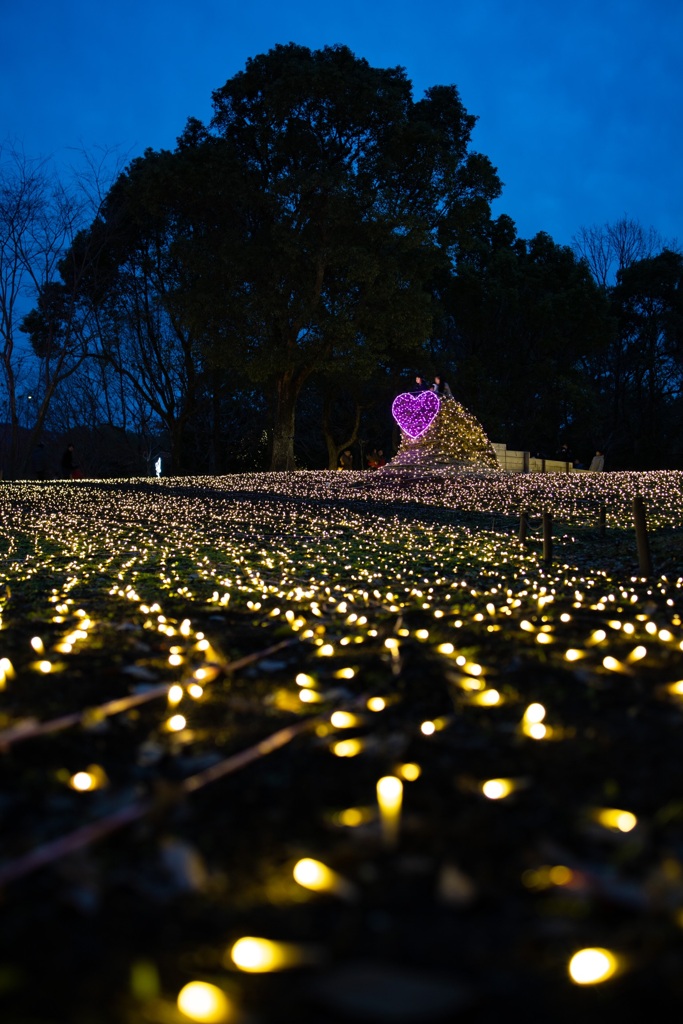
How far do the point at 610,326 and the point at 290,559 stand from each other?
2950 cm

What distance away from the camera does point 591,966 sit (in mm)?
1468

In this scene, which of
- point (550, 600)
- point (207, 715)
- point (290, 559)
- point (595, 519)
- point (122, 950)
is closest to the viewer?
point (122, 950)

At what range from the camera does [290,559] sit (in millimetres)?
7688

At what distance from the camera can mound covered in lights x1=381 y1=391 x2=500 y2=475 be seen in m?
22.5

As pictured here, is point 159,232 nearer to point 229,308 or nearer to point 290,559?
point 229,308

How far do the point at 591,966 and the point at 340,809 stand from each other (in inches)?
32.3

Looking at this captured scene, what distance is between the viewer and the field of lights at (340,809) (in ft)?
4.75

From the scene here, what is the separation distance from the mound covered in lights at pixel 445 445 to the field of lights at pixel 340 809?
56.8 feet

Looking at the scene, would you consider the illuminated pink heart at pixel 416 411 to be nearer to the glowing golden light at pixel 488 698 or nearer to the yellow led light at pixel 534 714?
the glowing golden light at pixel 488 698

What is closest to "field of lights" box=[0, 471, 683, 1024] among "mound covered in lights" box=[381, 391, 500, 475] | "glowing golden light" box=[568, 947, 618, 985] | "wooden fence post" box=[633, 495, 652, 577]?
"glowing golden light" box=[568, 947, 618, 985]

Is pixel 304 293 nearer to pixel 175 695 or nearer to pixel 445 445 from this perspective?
pixel 445 445

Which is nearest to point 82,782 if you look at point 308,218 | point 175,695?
point 175,695

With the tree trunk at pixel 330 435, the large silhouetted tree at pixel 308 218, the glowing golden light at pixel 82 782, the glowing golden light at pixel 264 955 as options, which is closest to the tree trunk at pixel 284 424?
the large silhouetted tree at pixel 308 218

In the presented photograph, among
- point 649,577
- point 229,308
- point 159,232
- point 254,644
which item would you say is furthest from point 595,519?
point 159,232
